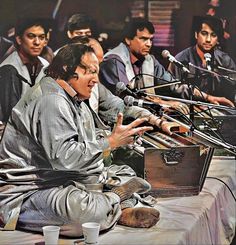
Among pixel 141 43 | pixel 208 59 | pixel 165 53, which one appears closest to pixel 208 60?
pixel 208 59

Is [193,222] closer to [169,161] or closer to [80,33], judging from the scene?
[169,161]

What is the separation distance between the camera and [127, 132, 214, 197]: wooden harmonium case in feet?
8.14

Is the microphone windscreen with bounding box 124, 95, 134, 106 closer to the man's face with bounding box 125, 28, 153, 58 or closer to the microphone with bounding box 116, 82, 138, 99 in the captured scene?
the microphone with bounding box 116, 82, 138, 99

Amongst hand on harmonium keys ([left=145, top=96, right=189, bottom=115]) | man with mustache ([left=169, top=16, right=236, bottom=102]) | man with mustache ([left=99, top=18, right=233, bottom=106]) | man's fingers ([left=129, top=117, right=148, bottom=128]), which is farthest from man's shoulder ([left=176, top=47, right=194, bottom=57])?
man's fingers ([left=129, top=117, right=148, bottom=128])

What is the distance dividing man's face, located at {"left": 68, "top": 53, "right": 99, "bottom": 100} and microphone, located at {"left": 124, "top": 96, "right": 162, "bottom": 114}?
20 centimetres

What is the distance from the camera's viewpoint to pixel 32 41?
249cm

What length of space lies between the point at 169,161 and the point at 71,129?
0.53 m

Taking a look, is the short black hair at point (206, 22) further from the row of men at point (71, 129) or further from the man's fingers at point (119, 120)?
the man's fingers at point (119, 120)

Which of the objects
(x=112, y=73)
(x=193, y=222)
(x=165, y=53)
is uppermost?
(x=165, y=53)

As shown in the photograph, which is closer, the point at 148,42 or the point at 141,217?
the point at 141,217

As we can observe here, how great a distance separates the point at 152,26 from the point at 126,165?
72 cm

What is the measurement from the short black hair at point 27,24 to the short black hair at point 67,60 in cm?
15

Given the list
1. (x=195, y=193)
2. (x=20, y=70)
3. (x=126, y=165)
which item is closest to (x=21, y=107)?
(x=20, y=70)

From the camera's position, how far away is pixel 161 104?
2.55 m
